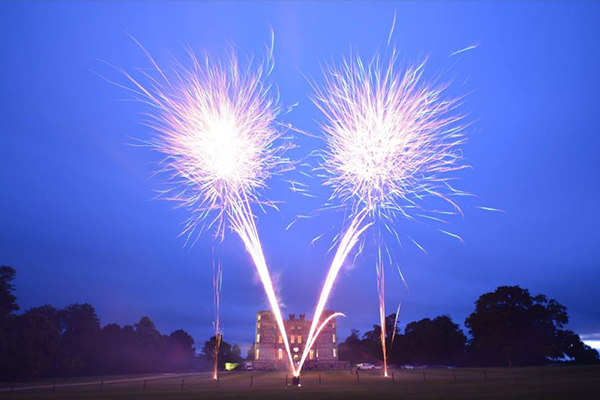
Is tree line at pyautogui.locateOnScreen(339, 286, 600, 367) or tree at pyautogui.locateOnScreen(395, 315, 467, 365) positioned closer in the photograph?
tree line at pyautogui.locateOnScreen(339, 286, 600, 367)

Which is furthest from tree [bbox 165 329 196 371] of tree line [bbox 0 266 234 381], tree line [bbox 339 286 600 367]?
tree line [bbox 339 286 600 367]

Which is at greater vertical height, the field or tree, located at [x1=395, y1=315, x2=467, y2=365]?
tree, located at [x1=395, y1=315, x2=467, y2=365]

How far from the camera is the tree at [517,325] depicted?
226 ft

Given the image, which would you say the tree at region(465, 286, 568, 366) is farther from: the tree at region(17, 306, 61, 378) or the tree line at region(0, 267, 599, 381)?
the tree at region(17, 306, 61, 378)

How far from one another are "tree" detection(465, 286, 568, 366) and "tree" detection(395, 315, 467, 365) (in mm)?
17503

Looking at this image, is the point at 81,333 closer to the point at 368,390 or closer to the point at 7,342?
the point at 7,342

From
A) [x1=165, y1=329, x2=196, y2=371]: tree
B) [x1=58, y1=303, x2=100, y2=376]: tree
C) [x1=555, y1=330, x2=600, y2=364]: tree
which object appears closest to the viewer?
[x1=555, y1=330, x2=600, y2=364]: tree

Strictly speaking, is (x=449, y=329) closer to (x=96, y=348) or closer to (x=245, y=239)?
(x=96, y=348)

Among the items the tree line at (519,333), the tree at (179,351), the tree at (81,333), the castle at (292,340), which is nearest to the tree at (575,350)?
the tree line at (519,333)

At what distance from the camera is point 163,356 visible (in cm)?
10306

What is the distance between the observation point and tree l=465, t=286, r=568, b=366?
6881cm

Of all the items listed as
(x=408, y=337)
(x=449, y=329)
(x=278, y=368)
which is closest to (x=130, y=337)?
(x=278, y=368)

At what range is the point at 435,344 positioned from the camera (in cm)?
9175

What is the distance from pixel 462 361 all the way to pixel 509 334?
842 inches
